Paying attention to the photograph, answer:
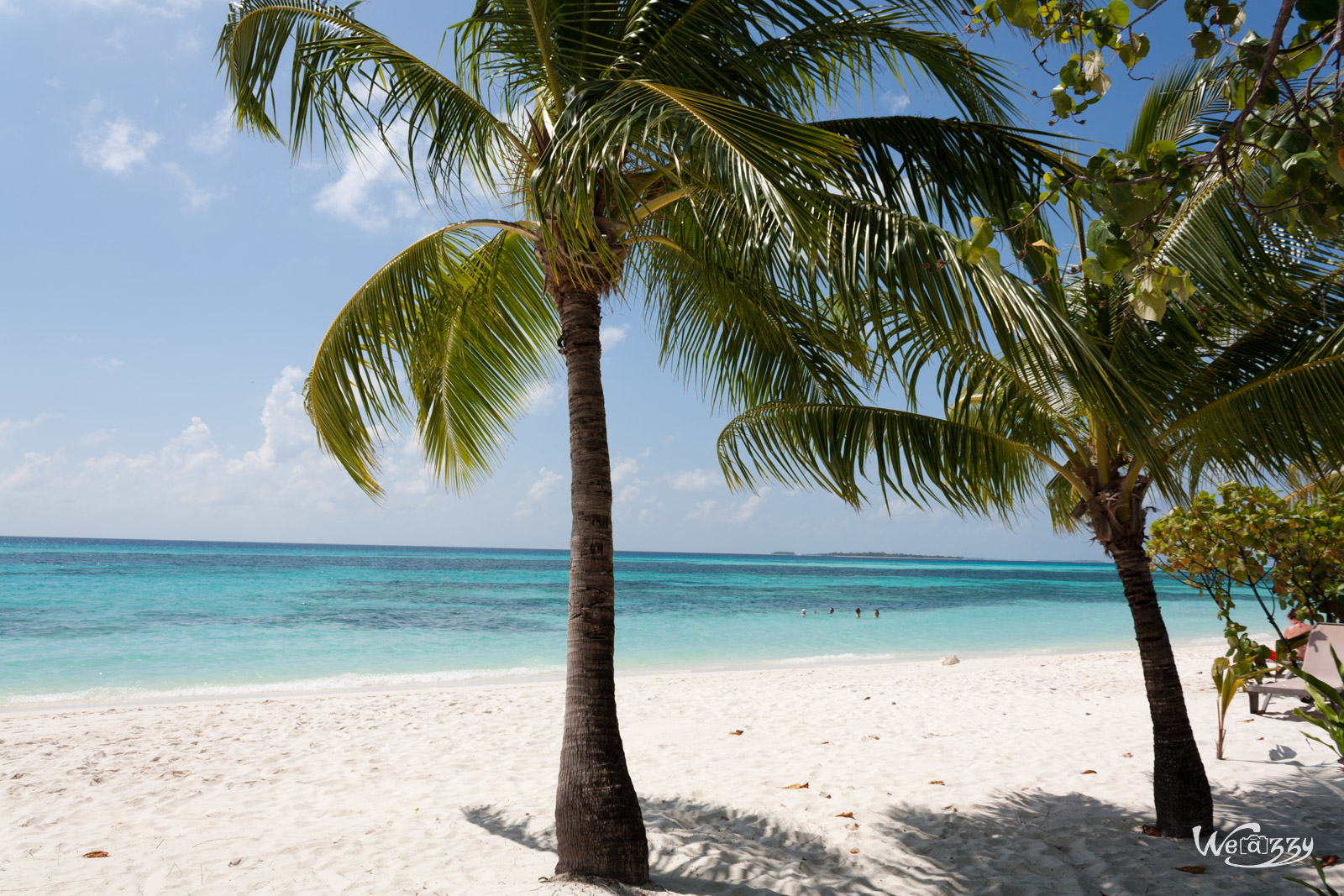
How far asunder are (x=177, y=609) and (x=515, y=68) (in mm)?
22752

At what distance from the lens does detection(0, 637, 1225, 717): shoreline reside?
974 cm

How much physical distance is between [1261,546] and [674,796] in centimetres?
524

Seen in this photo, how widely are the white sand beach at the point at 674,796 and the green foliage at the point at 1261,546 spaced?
1194mm

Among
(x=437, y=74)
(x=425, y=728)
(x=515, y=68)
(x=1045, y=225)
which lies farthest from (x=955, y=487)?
(x=425, y=728)

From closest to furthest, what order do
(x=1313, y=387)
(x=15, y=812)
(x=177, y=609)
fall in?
(x=1313, y=387) → (x=15, y=812) → (x=177, y=609)

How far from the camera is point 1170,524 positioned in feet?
23.0

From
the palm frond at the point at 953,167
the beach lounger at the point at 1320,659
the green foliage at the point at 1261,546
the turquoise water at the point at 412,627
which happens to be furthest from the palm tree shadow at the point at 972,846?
the turquoise water at the point at 412,627

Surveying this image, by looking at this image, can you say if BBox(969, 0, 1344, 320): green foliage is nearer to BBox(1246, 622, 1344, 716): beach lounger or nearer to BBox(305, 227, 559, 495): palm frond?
BBox(305, 227, 559, 495): palm frond

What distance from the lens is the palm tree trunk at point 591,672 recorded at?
358 cm

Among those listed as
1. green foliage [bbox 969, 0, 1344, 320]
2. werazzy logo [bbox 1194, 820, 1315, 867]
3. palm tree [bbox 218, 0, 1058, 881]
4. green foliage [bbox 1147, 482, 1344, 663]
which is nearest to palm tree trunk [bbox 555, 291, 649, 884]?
palm tree [bbox 218, 0, 1058, 881]

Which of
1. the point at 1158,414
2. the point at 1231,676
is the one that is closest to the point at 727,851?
the point at 1158,414

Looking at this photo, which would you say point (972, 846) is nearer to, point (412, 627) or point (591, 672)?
point (591, 672)

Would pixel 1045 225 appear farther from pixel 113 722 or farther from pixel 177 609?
pixel 177 609

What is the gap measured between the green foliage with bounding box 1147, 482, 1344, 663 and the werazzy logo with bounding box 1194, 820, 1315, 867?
1.93 meters
